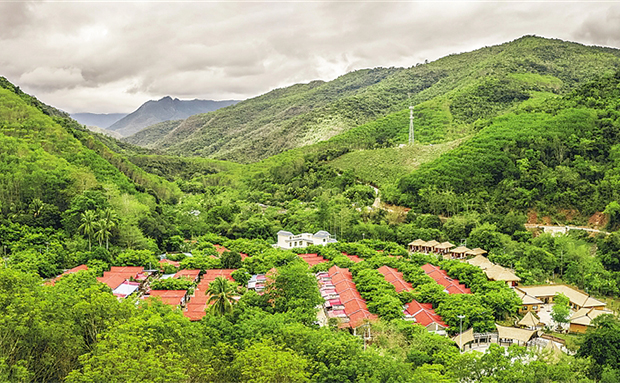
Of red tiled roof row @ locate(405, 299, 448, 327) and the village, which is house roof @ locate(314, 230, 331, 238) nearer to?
the village

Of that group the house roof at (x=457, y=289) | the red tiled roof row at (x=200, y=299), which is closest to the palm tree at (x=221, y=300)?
the red tiled roof row at (x=200, y=299)

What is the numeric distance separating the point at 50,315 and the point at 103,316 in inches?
64.4

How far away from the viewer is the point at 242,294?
27375 mm

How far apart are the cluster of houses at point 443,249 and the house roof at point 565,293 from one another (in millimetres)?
8628

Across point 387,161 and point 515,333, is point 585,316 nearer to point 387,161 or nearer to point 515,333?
point 515,333

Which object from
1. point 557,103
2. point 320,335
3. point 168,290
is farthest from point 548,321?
point 557,103

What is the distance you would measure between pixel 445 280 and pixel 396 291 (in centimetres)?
508

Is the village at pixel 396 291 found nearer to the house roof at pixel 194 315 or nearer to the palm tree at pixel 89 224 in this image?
the house roof at pixel 194 315

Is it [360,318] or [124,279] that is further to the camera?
[124,279]

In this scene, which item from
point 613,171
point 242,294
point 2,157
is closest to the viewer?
point 242,294

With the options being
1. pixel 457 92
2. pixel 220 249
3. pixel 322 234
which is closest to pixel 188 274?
pixel 220 249

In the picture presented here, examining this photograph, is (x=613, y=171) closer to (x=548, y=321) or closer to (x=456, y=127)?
(x=548, y=321)

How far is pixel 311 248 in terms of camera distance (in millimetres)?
41781

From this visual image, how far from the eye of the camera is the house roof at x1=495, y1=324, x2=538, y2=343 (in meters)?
24.6
